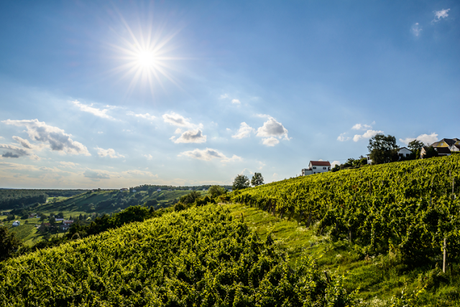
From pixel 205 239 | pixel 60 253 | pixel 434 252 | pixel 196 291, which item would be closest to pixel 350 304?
pixel 434 252

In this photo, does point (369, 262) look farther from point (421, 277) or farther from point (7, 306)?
point (7, 306)

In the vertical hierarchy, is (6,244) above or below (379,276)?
below

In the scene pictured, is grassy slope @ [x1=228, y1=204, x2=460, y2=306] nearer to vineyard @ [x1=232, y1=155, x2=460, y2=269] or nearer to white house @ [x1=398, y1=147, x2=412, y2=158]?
vineyard @ [x1=232, y1=155, x2=460, y2=269]

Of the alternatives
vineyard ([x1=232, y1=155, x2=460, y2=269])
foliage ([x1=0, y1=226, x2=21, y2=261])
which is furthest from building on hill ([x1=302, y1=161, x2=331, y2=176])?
foliage ([x1=0, y1=226, x2=21, y2=261])

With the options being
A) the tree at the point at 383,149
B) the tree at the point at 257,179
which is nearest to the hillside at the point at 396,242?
the tree at the point at 383,149

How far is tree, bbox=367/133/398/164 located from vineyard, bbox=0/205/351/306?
61.4 metres

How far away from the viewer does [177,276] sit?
1205 cm

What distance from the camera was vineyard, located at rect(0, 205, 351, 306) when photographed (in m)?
8.06

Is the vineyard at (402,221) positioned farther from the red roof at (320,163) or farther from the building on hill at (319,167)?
the red roof at (320,163)

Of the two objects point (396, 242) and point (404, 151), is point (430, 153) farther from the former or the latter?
point (396, 242)

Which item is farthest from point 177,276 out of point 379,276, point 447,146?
point 447,146

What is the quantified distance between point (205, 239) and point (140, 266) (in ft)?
16.2

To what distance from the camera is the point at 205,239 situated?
15289mm

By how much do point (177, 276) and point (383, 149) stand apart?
72.7 m
